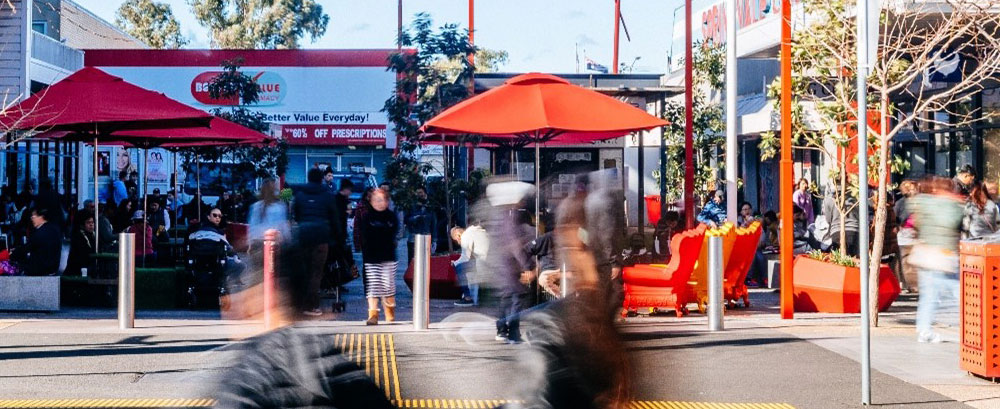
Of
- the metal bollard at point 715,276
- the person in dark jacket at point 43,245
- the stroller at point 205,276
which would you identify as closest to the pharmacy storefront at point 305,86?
the stroller at point 205,276

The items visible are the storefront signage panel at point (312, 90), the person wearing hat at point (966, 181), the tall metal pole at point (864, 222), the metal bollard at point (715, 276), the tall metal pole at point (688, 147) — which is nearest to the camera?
the tall metal pole at point (864, 222)

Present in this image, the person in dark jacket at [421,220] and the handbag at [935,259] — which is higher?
the person in dark jacket at [421,220]

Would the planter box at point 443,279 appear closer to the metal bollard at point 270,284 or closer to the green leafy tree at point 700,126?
the metal bollard at point 270,284

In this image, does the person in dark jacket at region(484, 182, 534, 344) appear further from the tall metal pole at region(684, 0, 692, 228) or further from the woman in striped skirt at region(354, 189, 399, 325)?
the tall metal pole at region(684, 0, 692, 228)

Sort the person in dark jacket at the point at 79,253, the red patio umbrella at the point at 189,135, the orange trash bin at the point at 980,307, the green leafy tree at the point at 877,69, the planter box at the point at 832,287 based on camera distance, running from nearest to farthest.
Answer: the orange trash bin at the point at 980,307, the green leafy tree at the point at 877,69, the planter box at the point at 832,287, the person in dark jacket at the point at 79,253, the red patio umbrella at the point at 189,135

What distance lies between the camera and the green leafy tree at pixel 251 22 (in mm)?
59688

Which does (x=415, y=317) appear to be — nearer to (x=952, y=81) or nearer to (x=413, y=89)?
(x=413, y=89)

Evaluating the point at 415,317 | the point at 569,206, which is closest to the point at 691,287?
the point at 415,317

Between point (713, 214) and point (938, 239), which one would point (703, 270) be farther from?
point (713, 214)

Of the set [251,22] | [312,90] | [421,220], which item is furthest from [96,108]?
[251,22]

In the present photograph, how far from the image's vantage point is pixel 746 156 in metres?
32.6

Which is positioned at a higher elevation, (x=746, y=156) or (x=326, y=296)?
(x=746, y=156)

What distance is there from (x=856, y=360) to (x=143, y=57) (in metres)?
34.7

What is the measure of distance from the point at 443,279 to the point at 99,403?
25.6 ft
